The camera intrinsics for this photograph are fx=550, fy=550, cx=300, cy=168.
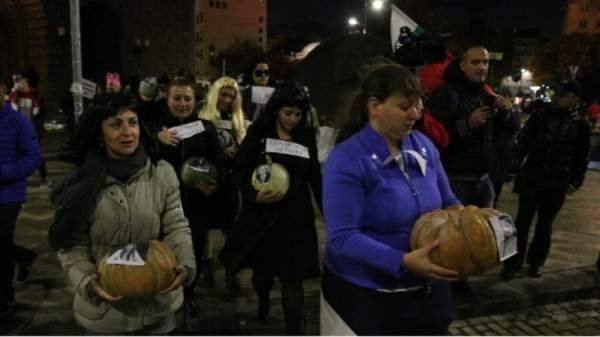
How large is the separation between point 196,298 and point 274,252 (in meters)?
1.29

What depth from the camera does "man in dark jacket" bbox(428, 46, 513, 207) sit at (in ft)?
15.4

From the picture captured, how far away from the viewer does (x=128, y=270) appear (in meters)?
2.43

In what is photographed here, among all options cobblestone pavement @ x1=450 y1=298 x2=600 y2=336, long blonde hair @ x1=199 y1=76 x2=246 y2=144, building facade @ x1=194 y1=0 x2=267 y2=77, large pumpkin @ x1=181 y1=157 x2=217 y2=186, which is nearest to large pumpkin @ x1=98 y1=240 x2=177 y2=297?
large pumpkin @ x1=181 y1=157 x2=217 y2=186

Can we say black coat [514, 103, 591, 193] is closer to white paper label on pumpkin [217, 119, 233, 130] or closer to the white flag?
the white flag

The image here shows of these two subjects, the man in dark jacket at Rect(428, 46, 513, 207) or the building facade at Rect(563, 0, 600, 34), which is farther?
the building facade at Rect(563, 0, 600, 34)

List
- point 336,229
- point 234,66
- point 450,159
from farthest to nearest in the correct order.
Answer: point 234,66 < point 450,159 < point 336,229

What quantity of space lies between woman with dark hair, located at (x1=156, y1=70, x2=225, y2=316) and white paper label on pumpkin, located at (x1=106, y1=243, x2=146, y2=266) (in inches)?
79.7

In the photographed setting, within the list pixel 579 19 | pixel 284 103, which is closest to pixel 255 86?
pixel 284 103

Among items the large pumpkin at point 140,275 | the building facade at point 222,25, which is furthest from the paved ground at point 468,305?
the building facade at point 222,25

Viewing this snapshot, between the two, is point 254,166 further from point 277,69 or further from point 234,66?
point 234,66

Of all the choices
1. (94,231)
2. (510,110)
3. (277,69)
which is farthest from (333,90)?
(277,69)

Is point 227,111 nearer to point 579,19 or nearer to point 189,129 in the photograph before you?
point 189,129

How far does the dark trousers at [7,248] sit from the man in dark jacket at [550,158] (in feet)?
15.1

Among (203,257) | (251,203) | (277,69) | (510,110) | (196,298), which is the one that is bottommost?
(196,298)
